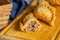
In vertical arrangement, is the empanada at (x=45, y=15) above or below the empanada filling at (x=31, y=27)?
above

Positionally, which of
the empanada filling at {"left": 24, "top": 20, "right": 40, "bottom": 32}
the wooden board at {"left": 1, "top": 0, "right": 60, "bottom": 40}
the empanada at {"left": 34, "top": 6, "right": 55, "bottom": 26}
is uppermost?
the empanada at {"left": 34, "top": 6, "right": 55, "bottom": 26}

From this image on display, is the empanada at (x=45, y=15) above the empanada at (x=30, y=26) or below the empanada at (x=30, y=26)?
above

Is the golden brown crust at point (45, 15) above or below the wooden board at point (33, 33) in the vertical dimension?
above

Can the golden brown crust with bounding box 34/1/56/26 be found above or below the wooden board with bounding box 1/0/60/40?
above

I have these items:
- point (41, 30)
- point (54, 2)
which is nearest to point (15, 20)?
point (41, 30)

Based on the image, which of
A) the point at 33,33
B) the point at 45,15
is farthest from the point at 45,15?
the point at 33,33

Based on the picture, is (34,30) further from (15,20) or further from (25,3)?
(25,3)

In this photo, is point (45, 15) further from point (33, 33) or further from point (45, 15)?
point (33, 33)

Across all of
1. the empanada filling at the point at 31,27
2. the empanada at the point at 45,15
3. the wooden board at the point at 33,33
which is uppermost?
the empanada at the point at 45,15
